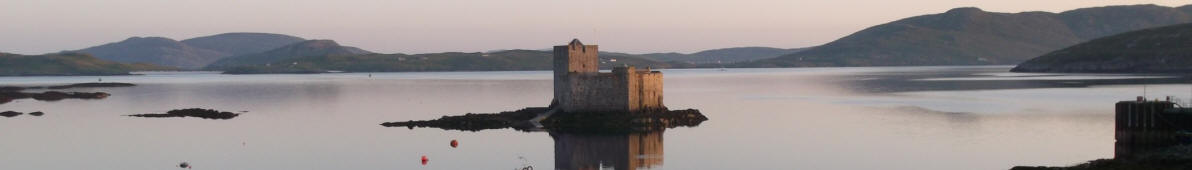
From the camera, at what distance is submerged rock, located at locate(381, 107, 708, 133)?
186 ft

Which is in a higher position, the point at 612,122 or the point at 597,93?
the point at 597,93

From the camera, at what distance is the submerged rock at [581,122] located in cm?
5675

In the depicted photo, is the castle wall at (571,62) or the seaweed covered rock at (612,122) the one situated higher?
the castle wall at (571,62)

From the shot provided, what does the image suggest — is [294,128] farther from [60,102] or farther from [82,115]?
[60,102]

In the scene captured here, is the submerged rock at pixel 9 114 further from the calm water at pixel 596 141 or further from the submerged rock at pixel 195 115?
the submerged rock at pixel 195 115

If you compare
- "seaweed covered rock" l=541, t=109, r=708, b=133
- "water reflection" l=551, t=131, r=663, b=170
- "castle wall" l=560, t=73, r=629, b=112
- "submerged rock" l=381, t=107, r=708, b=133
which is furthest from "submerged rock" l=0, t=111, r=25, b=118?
"water reflection" l=551, t=131, r=663, b=170

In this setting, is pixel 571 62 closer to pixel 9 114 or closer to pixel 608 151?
pixel 608 151

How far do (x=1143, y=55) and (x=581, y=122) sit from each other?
143560 millimetres

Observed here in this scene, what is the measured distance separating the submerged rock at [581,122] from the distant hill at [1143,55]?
12547 centimetres

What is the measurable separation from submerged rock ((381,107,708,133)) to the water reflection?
5.91 ft

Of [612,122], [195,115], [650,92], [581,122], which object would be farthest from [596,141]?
[195,115]

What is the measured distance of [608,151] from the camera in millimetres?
47812

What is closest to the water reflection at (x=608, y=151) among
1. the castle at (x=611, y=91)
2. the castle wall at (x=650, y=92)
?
the castle at (x=611, y=91)

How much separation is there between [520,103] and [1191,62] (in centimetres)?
10973
